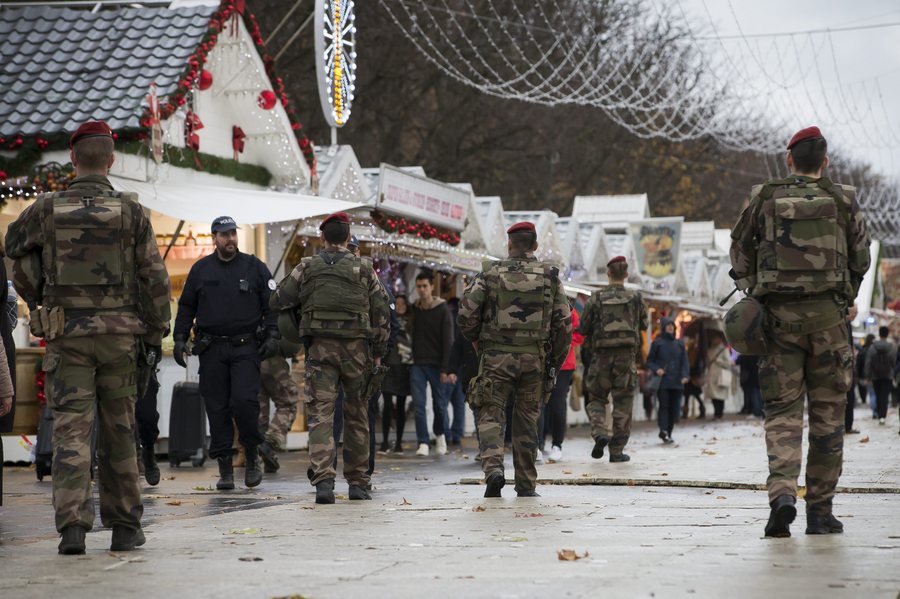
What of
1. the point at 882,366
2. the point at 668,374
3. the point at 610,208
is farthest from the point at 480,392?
the point at 610,208

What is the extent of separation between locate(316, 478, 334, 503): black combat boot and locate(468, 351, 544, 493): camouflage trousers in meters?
1.08

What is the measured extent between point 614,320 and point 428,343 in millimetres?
2724

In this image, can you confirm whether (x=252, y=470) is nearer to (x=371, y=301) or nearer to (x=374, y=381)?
(x=374, y=381)

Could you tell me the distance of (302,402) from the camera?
18828 mm

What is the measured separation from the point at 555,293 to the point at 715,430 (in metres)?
14.4

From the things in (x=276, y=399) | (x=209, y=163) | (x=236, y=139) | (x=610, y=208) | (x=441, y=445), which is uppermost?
(x=610, y=208)

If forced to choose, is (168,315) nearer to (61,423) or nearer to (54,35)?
(61,423)

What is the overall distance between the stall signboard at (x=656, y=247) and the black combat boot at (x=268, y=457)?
21443mm

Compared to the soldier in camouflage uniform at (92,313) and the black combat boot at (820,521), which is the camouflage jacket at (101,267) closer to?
the soldier in camouflage uniform at (92,313)

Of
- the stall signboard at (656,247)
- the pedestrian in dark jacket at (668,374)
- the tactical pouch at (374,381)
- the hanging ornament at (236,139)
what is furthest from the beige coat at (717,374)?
the tactical pouch at (374,381)

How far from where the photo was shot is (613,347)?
15812 millimetres

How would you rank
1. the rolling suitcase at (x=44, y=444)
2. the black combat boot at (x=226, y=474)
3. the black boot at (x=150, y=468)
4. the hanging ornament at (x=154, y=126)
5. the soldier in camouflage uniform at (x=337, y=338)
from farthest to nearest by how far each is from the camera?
the hanging ornament at (x=154, y=126), the rolling suitcase at (x=44, y=444), the black boot at (x=150, y=468), the black combat boot at (x=226, y=474), the soldier in camouflage uniform at (x=337, y=338)

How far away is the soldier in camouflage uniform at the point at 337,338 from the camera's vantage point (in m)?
10.4

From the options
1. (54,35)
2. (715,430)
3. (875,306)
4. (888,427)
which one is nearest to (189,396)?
(54,35)
